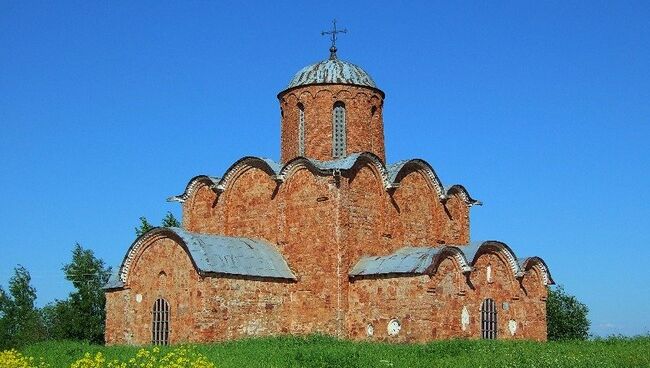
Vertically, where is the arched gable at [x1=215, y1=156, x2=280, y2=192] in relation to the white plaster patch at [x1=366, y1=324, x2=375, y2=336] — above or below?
above

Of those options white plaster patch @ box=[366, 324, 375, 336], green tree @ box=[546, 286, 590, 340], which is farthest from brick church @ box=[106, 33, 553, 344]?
green tree @ box=[546, 286, 590, 340]

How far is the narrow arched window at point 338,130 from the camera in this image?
26391 mm

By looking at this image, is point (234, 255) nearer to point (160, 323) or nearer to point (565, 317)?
point (160, 323)

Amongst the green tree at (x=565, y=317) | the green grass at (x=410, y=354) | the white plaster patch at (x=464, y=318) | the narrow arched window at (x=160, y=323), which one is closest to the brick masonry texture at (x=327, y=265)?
the white plaster patch at (x=464, y=318)

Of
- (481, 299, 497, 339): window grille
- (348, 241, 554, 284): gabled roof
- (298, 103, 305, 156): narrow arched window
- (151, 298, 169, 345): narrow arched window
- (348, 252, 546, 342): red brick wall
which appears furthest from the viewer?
(298, 103, 305, 156): narrow arched window

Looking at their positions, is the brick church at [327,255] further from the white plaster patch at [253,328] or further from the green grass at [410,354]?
the green grass at [410,354]

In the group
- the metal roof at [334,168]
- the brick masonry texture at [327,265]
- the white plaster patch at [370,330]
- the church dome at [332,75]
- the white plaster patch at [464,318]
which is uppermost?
the church dome at [332,75]

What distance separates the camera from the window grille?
948 inches

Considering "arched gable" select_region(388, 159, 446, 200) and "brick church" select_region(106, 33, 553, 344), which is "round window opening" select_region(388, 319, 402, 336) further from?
"arched gable" select_region(388, 159, 446, 200)

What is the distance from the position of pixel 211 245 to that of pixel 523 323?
382 inches

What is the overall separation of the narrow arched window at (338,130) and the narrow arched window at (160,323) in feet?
22.9

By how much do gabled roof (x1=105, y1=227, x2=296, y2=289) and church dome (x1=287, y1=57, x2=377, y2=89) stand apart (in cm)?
547

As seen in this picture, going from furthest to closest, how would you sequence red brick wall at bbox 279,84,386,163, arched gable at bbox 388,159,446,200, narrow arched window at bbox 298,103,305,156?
1. narrow arched window at bbox 298,103,305,156
2. red brick wall at bbox 279,84,386,163
3. arched gable at bbox 388,159,446,200

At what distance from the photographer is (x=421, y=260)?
22781 mm
